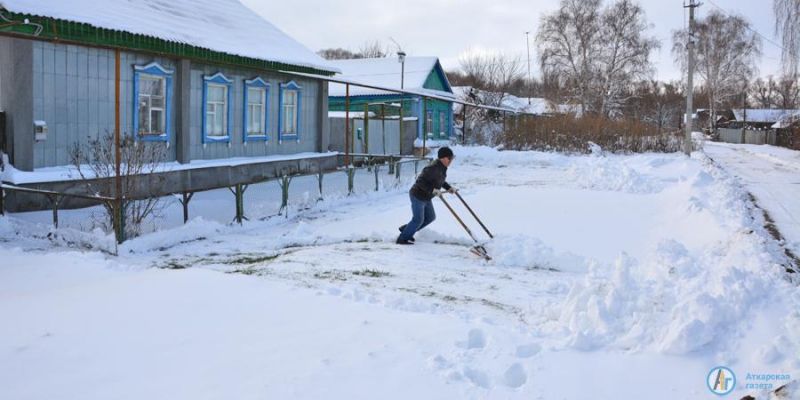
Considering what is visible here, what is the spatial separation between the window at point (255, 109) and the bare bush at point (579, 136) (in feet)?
51.7

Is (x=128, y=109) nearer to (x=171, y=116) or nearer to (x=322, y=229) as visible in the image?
(x=171, y=116)

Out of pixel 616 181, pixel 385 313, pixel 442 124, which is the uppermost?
pixel 442 124

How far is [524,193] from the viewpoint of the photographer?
15.2 meters

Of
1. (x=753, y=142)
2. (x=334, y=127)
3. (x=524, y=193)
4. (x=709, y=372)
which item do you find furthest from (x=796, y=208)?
(x=753, y=142)

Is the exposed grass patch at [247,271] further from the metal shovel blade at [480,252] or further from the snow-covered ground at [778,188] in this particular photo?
the snow-covered ground at [778,188]

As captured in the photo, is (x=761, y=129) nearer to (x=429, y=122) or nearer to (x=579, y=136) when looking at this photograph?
(x=579, y=136)

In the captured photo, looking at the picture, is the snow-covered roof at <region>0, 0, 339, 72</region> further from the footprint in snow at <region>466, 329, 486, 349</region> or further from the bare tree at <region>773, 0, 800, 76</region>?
the bare tree at <region>773, 0, 800, 76</region>

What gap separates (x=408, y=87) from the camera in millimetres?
33531

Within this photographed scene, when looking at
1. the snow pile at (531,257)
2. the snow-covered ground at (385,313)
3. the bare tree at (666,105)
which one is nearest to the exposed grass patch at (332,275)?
the snow-covered ground at (385,313)

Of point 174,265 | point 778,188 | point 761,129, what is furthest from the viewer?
point 761,129

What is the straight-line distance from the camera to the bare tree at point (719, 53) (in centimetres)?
5466

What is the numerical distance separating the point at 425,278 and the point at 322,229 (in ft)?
12.2

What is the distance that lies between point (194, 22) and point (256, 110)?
8.81 feet

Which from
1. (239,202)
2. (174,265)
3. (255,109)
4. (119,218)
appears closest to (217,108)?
(255,109)
